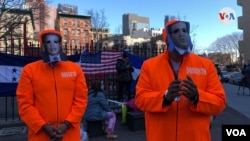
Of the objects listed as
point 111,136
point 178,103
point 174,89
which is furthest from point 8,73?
point 174,89

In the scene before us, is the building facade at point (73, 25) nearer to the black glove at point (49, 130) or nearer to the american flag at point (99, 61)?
the american flag at point (99, 61)

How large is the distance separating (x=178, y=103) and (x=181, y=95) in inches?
4.5

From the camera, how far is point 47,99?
367 cm

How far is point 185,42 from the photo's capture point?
116 inches

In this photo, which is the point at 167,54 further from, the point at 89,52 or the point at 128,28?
the point at 128,28

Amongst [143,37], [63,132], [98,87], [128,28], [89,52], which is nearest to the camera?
[63,132]

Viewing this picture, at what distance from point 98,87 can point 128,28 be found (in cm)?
12787

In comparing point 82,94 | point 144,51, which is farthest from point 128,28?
point 82,94

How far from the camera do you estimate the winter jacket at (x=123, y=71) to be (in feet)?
39.1

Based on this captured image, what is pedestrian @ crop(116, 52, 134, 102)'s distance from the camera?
11.9 m

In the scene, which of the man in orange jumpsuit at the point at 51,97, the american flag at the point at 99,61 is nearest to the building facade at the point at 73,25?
the american flag at the point at 99,61

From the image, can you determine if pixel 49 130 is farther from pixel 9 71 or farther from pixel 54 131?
pixel 9 71

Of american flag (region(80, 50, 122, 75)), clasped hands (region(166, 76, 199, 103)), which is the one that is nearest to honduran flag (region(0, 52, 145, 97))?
american flag (region(80, 50, 122, 75))

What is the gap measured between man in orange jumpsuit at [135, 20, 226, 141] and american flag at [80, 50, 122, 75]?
8.55 metres
